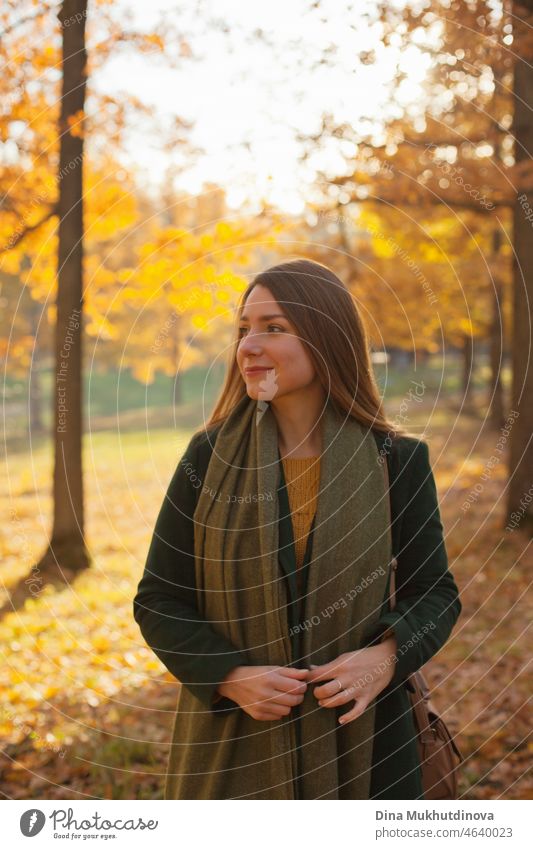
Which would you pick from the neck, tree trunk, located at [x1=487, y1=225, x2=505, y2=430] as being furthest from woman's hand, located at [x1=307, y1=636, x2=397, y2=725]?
tree trunk, located at [x1=487, y1=225, x2=505, y2=430]

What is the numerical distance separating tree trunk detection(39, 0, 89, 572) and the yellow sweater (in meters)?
5.61

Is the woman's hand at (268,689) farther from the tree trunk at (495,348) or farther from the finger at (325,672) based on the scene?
the tree trunk at (495,348)

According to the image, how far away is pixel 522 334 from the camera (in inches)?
336

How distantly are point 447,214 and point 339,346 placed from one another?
8.12 metres

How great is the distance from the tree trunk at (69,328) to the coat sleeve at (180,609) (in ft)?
18.4

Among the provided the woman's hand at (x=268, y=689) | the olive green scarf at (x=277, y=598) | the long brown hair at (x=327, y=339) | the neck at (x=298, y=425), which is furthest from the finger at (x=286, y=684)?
the long brown hair at (x=327, y=339)

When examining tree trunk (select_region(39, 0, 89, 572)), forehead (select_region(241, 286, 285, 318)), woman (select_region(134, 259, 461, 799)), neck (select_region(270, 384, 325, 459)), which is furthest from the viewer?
tree trunk (select_region(39, 0, 89, 572))

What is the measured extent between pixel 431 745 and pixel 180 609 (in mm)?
966

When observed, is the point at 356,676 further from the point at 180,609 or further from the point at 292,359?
the point at 292,359

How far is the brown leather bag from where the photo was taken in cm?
271

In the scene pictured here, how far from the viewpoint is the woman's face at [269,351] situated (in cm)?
255

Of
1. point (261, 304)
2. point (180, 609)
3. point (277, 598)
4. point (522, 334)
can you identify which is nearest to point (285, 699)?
point (277, 598)

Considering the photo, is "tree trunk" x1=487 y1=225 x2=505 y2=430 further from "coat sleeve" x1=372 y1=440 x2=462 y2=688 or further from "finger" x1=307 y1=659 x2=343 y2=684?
"finger" x1=307 y1=659 x2=343 y2=684
